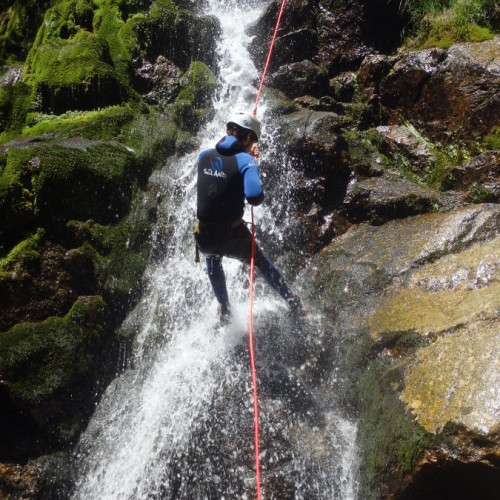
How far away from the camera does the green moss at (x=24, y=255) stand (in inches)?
235

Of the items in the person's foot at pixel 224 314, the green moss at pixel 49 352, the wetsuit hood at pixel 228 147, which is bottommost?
the person's foot at pixel 224 314

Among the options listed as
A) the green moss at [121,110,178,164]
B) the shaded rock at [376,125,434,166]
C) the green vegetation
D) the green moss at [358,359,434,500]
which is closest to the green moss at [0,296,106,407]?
A: the green moss at [121,110,178,164]

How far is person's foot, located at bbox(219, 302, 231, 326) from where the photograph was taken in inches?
244

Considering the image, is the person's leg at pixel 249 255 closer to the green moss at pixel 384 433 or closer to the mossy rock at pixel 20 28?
the green moss at pixel 384 433

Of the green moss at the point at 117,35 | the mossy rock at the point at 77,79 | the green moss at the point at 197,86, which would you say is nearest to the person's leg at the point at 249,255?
the green moss at the point at 197,86

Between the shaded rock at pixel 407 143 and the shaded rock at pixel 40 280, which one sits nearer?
the shaded rock at pixel 40 280

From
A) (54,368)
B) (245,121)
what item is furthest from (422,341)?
(54,368)

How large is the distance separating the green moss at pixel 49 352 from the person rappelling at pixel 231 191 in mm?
2082

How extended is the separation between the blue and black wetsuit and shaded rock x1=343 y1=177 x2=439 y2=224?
2.23 meters

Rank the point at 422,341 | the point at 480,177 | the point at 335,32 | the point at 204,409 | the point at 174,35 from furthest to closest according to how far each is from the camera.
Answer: the point at 335,32
the point at 174,35
the point at 480,177
the point at 204,409
the point at 422,341

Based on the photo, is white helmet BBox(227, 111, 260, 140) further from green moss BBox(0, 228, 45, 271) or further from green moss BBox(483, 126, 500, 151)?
green moss BBox(483, 126, 500, 151)

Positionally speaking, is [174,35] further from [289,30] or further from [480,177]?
[480,177]

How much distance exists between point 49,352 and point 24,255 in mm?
1339

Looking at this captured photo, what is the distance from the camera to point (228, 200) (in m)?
5.09
